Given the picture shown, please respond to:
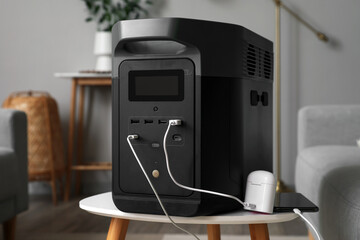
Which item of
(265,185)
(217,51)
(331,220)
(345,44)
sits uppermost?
(345,44)

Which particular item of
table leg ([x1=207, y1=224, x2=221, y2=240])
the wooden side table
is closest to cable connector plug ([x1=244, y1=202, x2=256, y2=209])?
table leg ([x1=207, y1=224, x2=221, y2=240])

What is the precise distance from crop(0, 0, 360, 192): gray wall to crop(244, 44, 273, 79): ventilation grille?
2.29m

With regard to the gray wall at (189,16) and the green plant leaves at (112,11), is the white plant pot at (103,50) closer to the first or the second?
the green plant leaves at (112,11)

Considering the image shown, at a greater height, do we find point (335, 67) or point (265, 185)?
point (335, 67)

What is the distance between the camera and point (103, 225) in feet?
8.05

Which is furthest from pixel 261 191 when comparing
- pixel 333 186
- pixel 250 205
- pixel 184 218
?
pixel 333 186

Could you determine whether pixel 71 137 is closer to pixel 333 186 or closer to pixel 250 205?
pixel 333 186

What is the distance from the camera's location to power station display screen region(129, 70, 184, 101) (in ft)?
2.75

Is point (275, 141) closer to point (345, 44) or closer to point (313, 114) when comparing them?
point (345, 44)

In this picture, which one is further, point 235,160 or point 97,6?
point 97,6

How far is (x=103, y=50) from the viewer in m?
3.18

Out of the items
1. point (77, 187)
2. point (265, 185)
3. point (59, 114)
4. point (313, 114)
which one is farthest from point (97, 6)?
point (265, 185)

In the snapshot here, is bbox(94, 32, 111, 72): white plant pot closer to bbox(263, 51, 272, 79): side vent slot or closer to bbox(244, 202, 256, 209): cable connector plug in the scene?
bbox(263, 51, 272, 79): side vent slot

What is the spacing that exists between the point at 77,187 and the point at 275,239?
1.62 meters
